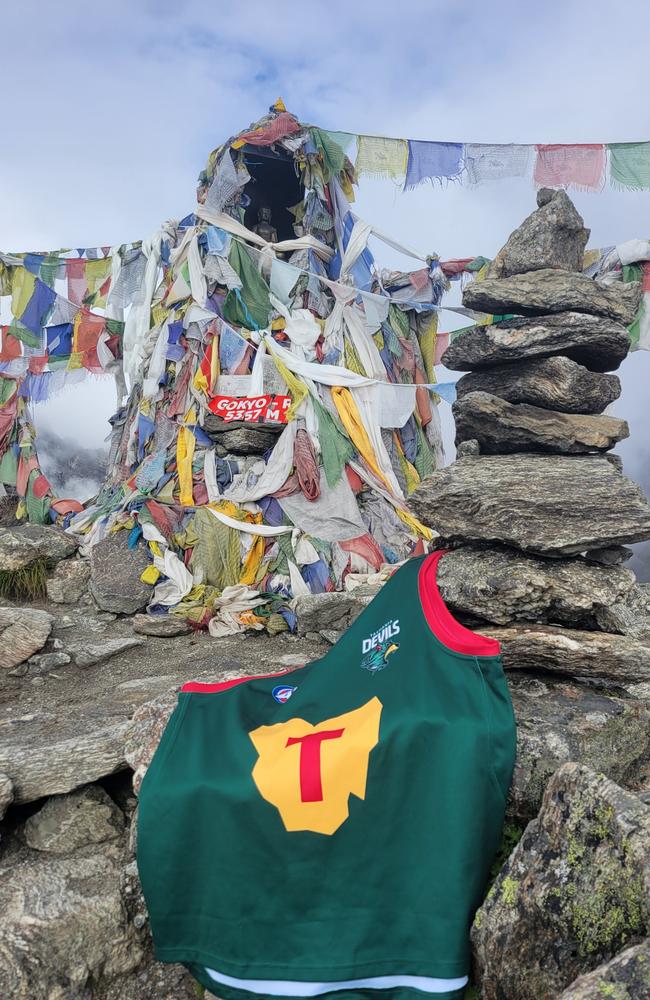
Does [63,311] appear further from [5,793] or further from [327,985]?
[327,985]

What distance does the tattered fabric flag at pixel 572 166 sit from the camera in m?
9.36

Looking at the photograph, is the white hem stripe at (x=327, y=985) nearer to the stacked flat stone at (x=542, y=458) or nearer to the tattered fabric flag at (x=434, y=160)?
the stacked flat stone at (x=542, y=458)

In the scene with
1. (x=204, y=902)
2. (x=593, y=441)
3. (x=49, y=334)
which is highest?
(x=49, y=334)

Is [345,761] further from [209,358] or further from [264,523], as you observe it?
[209,358]

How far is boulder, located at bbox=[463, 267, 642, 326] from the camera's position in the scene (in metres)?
4.87

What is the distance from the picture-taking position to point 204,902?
3.12m

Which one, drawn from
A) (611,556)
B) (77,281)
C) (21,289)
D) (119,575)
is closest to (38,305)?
(21,289)

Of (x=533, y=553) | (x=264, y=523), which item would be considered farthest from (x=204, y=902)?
(x=264, y=523)

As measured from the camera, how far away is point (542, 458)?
192 inches

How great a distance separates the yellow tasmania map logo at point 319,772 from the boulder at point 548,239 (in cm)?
378

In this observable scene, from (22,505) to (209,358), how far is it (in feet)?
17.1

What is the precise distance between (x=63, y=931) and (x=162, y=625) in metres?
5.86

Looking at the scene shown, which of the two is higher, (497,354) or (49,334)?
(49,334)

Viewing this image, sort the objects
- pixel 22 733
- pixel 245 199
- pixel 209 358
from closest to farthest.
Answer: pixel 22 733 < pixel 209 358 < pixel 245 199
